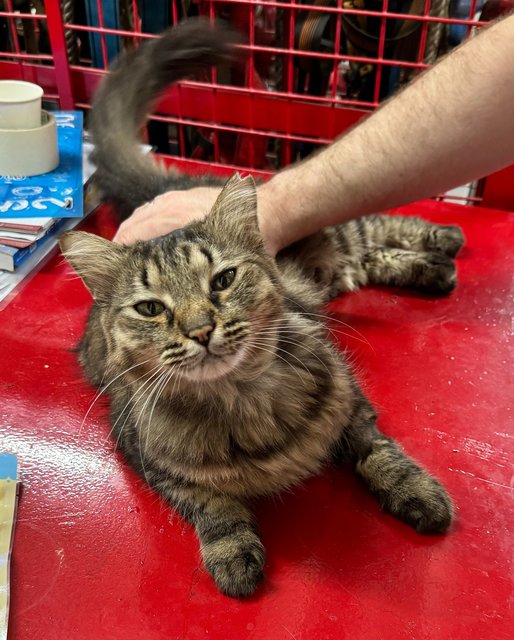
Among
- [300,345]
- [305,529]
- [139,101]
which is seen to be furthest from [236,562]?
[139,101]

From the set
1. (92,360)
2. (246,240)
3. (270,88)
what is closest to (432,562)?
(246,240)

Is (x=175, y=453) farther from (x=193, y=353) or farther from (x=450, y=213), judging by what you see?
(x=450, y=213)

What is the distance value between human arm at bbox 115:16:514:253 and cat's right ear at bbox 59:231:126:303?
9.8 inches

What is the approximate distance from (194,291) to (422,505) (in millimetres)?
513

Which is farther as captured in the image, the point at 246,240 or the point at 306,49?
the point at 306,49

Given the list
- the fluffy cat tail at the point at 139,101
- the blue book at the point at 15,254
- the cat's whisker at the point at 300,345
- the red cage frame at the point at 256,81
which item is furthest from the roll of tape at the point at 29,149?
the cat's whisker at the point at 300,345

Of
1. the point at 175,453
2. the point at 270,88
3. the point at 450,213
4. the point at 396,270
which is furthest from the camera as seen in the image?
the point at 270,88

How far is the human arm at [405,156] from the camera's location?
3.90 feet

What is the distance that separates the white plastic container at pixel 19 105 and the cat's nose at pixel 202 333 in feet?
3.80

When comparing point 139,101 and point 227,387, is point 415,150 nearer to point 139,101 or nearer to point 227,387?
point 227,387

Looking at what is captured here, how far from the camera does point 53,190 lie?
5.89ft

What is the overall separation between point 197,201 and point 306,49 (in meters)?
0.84

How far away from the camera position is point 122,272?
106 centimetres

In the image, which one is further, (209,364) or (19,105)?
(19,105)
